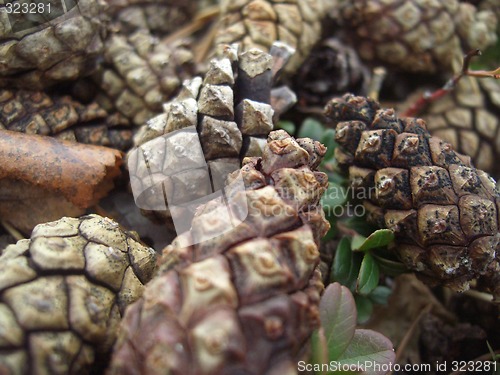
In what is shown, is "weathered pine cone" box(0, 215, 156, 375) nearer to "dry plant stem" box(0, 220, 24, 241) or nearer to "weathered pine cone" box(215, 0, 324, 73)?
"dry plant stem" box(0, 220, 24, 241)

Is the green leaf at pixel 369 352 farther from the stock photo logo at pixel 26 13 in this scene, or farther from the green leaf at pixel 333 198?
the stock photo logo at pixel 26 13

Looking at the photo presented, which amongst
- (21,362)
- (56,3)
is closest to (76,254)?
(21,362)

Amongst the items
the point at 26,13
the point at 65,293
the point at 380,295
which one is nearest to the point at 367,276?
the point at 380,295

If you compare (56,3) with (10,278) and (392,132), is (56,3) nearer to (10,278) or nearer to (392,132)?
(10,278)

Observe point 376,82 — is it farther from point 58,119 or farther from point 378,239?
point 58,119

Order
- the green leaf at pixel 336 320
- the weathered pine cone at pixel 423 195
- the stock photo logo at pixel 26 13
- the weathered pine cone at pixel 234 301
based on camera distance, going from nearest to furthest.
Answer: the weathered pine cone at pixel 234 301 < the green leaf at pixel 336 320 < the weathered pine cone at pixel 423 195 < the stock photo logo at pixel 26 13

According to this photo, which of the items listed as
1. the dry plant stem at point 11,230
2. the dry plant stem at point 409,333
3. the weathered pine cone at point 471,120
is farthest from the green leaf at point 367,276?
the dry plant stem at point 11,230
